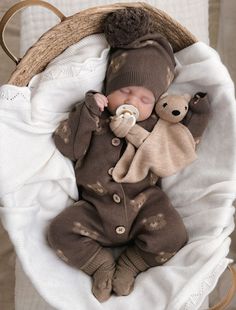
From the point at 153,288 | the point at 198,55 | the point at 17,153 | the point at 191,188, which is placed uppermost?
the point at 198,55

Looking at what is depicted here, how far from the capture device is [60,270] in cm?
107

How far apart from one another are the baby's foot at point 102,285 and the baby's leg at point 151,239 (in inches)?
0.5

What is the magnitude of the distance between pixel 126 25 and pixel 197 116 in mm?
235

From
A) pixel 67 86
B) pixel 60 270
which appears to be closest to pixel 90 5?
pixel 67 86

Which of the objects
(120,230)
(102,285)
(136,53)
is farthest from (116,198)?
(136,53)

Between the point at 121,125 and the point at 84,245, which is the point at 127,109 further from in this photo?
the point at 84,245

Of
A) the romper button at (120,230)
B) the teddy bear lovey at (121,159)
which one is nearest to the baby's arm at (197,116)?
the teddy bear lovey at (121,159)

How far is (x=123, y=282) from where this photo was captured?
1.04 m

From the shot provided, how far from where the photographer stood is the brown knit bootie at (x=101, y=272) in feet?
3.39

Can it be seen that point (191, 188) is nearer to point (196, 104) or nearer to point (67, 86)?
point (196, 104)

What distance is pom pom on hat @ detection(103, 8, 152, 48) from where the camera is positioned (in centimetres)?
104

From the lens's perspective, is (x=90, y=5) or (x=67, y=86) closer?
(x=67, y=86)

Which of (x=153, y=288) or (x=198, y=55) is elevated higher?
(x=198, y=55)

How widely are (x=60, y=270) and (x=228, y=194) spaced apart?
0.37 metres
